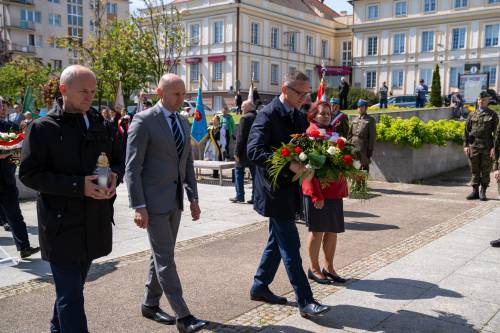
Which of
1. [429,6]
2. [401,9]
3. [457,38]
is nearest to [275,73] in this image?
[401,9]

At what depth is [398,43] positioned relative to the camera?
5616 centimetres

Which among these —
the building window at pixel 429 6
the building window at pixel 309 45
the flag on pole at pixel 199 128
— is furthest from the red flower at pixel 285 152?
the building window at pixel 309 45

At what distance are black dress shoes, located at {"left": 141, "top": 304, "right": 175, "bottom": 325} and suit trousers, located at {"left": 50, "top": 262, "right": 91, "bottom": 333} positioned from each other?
3.31 ft

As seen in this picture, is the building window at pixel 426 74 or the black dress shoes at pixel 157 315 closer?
the black dress shoes at pixel 157 315

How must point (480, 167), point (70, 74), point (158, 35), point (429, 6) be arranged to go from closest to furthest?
1. point (70, 74)
2. point (480, 167)
3. point (158, 35)
4. point (429, 6)

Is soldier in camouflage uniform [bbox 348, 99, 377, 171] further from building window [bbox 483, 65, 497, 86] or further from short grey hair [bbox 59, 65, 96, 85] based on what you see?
building window [bbox 483, 65, 497, 86]

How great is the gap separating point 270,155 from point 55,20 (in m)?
72.2

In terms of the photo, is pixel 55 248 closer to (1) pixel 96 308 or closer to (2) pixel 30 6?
(1) pixel 96 308

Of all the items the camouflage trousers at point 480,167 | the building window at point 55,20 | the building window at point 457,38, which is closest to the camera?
the camouflage trousers at point 480,167

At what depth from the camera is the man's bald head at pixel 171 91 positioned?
4.05 m

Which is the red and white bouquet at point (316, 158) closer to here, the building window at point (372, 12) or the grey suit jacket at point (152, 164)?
the grey suit jacket at point (152, 164)

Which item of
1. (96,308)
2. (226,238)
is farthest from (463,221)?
(96,308)

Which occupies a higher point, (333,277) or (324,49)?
(324,49)

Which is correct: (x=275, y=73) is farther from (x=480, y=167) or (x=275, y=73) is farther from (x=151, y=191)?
(x=151, y=191)
